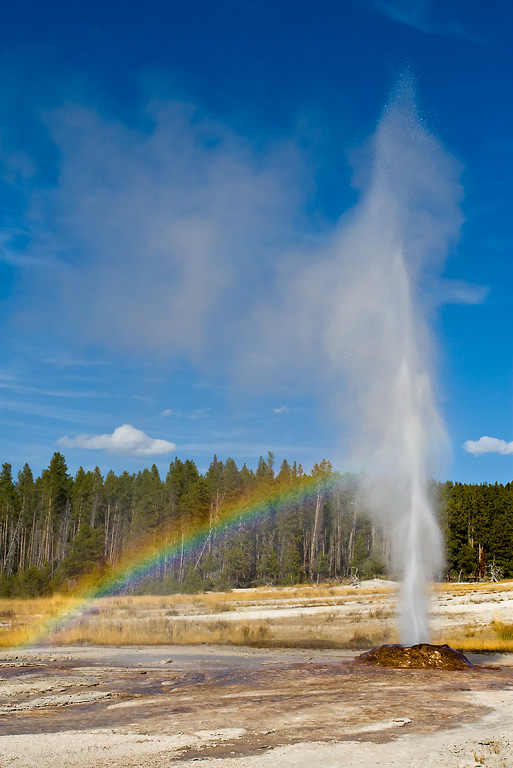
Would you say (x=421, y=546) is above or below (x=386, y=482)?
below

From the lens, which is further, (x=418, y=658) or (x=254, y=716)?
(x=418, y=658)

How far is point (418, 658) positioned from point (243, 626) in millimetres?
15014

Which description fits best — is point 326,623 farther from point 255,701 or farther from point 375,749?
point 375,749

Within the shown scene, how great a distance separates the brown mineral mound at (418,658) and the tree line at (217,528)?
46916 millimetres

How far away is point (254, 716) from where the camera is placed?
1208cm

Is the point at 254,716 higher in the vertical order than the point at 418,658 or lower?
higher

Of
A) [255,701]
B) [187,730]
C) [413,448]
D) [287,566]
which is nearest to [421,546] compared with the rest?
[413,448]

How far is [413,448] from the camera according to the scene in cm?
2339

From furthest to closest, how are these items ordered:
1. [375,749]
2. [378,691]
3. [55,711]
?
[378,691]
[55,711]
[375,749]

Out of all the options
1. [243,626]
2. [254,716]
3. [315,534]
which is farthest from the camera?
[315,534]

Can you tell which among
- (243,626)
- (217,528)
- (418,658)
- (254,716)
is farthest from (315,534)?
(254,716)

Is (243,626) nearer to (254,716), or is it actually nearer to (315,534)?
(254,716)

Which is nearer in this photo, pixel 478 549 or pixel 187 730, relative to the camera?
pixel 187 730

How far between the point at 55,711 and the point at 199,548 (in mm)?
72004
